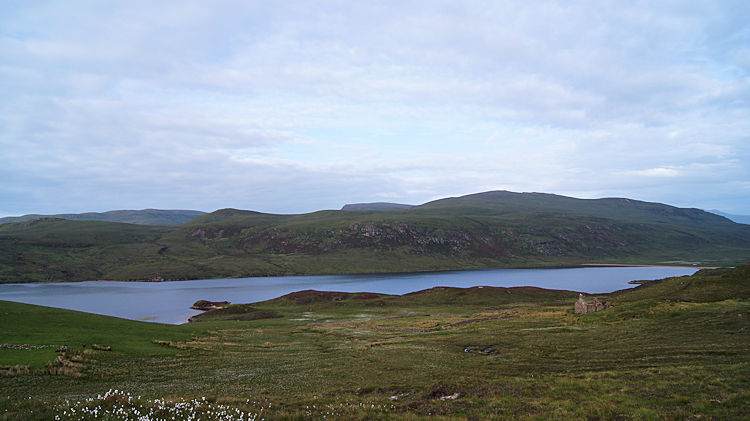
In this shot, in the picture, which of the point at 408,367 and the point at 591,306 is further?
the point at 591,306

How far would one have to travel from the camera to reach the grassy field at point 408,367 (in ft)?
50.6

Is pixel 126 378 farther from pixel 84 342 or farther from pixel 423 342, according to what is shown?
pixel 423 342

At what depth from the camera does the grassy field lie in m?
15.4

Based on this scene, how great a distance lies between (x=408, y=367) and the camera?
29.0 m

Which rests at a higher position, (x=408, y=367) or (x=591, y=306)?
(x=591, y=306)

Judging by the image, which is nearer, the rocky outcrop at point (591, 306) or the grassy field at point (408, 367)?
the grassy field at point (408, 367)

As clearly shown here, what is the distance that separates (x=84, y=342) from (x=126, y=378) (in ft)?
37.1

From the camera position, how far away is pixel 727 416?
13688mm

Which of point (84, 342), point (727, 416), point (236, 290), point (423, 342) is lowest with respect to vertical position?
point (236, 290)

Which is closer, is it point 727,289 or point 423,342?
point 423,342

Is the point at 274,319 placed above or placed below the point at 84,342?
below

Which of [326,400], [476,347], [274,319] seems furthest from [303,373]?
[274,319]

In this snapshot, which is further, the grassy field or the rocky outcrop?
the rocky outcrop

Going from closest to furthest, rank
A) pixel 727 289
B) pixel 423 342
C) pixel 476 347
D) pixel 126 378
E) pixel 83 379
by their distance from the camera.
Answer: pixel 83 379
pixel 126 378
pixel 476 347
pixel 423 342
pixel 727 289
